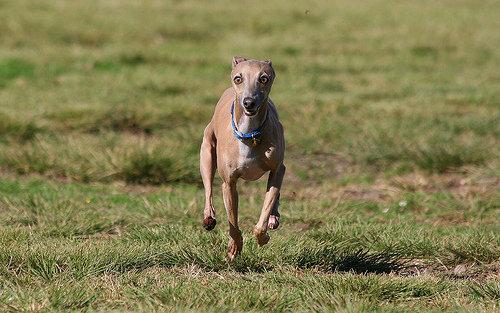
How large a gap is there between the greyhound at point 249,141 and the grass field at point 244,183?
34 cm

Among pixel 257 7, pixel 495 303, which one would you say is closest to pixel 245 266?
pixel 495 303

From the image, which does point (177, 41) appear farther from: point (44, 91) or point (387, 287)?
point (387, 287)

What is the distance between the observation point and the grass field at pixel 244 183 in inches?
222

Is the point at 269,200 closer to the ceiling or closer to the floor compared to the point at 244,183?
closer to the ceiling

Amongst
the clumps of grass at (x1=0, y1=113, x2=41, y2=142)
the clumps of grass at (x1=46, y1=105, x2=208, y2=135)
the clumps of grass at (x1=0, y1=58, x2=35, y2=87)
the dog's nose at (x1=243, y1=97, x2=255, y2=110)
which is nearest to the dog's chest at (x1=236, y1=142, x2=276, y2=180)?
the dog's nose at (x1=243, y1=97, x2=255, y2=110)

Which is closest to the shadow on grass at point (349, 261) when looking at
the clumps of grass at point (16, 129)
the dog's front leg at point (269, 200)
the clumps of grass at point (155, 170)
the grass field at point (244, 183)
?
the grass field at point (244, 183)

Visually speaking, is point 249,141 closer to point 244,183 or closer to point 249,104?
point 249,104

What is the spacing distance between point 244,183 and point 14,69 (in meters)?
5.90

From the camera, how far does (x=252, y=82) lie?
533 cm

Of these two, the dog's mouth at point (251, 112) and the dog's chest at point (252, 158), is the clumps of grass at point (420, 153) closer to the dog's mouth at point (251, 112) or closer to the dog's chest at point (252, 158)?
the dog's chest at point (252, 158)

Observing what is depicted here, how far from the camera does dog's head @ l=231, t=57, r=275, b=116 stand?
528 centimetres

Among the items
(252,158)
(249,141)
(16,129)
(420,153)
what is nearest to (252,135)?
(249,141)

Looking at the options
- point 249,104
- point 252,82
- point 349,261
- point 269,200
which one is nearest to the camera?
point 249,104

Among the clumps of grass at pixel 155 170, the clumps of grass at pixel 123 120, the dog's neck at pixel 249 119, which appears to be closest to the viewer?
the dog's neck at pixel 249 119
